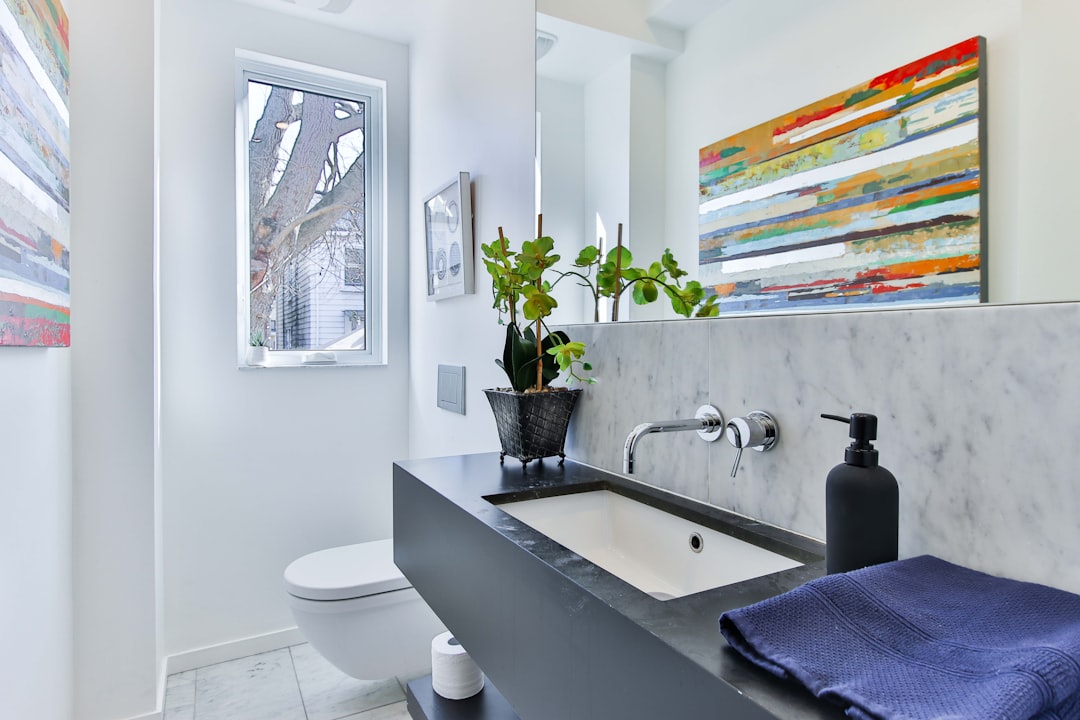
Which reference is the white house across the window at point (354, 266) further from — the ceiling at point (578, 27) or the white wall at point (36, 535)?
the white wall at point (36, 535)

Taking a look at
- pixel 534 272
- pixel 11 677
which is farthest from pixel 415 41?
pixel 11 677

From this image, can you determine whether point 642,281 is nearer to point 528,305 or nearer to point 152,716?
point 528,305

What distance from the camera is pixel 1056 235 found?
0.60 meters

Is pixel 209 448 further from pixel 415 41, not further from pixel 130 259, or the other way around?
pixel 415 41

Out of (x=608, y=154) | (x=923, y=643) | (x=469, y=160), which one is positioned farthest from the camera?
(x=469, y=160)

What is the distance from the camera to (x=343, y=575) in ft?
6.14

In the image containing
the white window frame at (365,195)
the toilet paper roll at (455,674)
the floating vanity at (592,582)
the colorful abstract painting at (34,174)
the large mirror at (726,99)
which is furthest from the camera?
the white window frame at (365,195)

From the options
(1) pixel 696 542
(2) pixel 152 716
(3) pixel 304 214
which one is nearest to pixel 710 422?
(1) pixel 696 542

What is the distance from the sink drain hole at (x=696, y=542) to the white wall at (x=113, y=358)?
5.10 feet

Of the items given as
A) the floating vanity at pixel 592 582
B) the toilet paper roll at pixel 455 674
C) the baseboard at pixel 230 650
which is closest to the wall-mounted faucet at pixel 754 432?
the floating vanity at pixel 592 582

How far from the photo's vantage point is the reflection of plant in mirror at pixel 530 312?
1.29 meters

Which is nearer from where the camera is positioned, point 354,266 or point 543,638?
point 543,638

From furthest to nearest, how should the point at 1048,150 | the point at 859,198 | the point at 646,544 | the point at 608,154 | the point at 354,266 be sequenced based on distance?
the point at 354,266, the point at 608,154, the point at 646,544, the point at 859,198, the point at 1048,150

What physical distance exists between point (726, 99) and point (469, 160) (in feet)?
3.63
